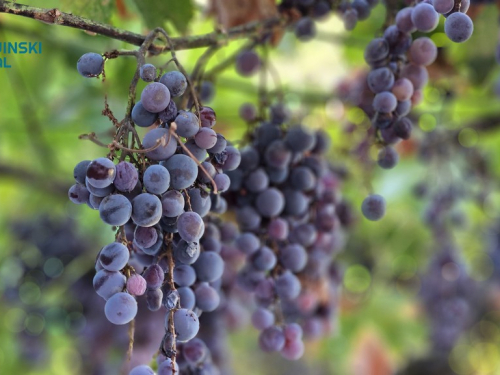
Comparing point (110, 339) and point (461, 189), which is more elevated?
point (461, 189)

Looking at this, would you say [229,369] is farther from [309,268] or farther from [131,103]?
[131,103]

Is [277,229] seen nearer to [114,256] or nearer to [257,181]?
[257,181]

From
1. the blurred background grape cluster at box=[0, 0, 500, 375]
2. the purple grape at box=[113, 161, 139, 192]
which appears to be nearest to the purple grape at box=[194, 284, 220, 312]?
the purple grape at box=[113, 161, 139, 192]

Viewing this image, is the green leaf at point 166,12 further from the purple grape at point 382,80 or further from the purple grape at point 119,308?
the purple grape at point 119,308

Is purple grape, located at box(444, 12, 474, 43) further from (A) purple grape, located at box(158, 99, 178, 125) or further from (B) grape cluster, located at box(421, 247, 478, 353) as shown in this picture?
(B) grape cluster, located at box(421, 247, 478, 353)

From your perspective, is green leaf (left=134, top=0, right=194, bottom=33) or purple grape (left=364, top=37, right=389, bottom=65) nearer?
Result: purple grape (left=364, top=37, right=389, bottom=65)

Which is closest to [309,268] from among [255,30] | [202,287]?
[202,287]
